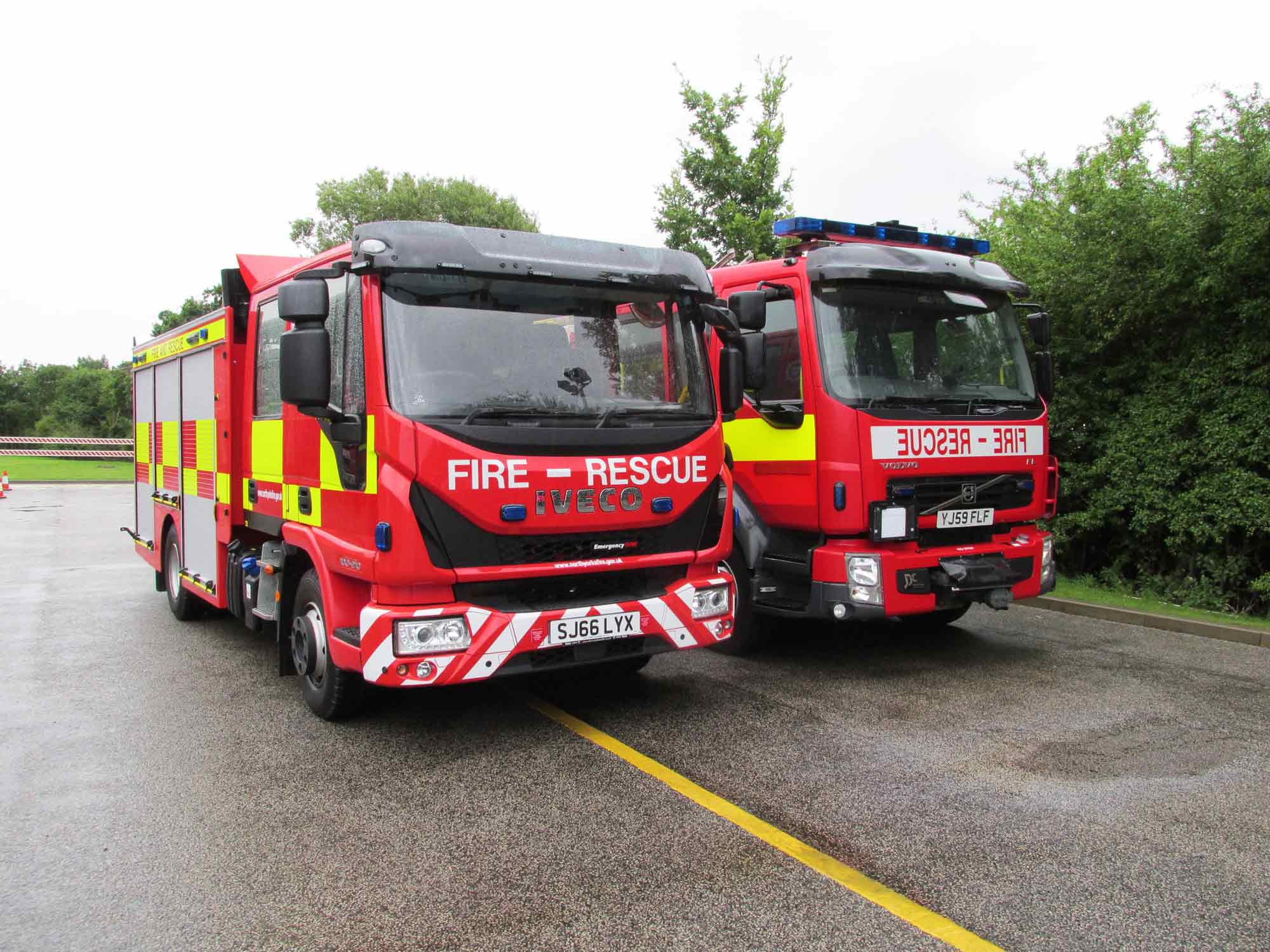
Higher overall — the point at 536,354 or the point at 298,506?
the point at 536,354

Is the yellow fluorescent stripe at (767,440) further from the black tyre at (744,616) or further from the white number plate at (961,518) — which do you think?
the white number plate at (961,518)

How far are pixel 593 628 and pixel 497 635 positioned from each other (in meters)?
0.52

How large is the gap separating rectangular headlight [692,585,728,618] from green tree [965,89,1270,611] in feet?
18.6

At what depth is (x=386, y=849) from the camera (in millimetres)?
3814

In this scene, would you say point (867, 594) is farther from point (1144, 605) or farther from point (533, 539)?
point (1144, 605)

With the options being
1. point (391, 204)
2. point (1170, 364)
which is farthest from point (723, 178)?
point (391, 204)

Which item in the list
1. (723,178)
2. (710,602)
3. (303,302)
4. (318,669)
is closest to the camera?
(303,302)

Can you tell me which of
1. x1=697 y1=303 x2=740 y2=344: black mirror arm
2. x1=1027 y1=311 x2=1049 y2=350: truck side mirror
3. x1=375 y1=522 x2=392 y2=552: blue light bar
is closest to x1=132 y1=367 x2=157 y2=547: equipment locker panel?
x1=375 y1=522 x2=392 y2=552: blue light bar

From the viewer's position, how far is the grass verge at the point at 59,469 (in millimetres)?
33375

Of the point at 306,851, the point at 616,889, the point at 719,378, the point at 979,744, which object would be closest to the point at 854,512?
the point at 719,378

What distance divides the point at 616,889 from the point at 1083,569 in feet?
28.6

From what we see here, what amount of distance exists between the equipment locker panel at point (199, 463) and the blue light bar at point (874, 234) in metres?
4.26

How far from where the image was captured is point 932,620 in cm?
820

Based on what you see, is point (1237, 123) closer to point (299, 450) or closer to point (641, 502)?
point (641, 502)
